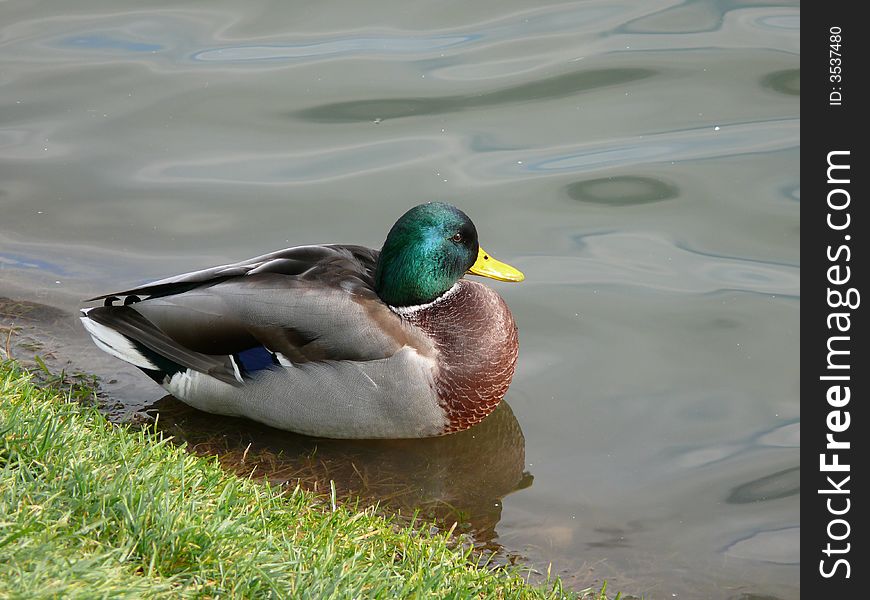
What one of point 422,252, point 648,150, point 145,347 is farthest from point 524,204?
point 145,347

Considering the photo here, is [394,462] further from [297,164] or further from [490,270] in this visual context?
[297,164]

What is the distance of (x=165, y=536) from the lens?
9.73ft

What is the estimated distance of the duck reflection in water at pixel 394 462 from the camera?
481cm

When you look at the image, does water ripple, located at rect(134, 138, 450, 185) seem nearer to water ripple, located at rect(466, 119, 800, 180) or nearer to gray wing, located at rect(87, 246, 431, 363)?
water ripple, located at rect(466, 119, 800, 180)

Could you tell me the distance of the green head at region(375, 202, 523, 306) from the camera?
527cm

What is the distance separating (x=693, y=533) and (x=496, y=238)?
8.27ft

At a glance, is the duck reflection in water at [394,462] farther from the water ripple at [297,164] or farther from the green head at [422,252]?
the water ripple at [297,164]

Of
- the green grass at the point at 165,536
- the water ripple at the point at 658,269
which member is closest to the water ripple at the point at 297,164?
the water ripple at the point at 658,269

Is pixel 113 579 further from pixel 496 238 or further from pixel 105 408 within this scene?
pixel 496 238

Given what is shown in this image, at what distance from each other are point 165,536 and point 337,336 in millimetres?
2126

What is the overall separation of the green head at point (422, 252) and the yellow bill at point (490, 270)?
0.47 feet

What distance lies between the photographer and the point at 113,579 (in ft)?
8.59

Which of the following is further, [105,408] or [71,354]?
[71,354]

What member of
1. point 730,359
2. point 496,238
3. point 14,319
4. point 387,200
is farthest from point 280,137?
point 730,359
